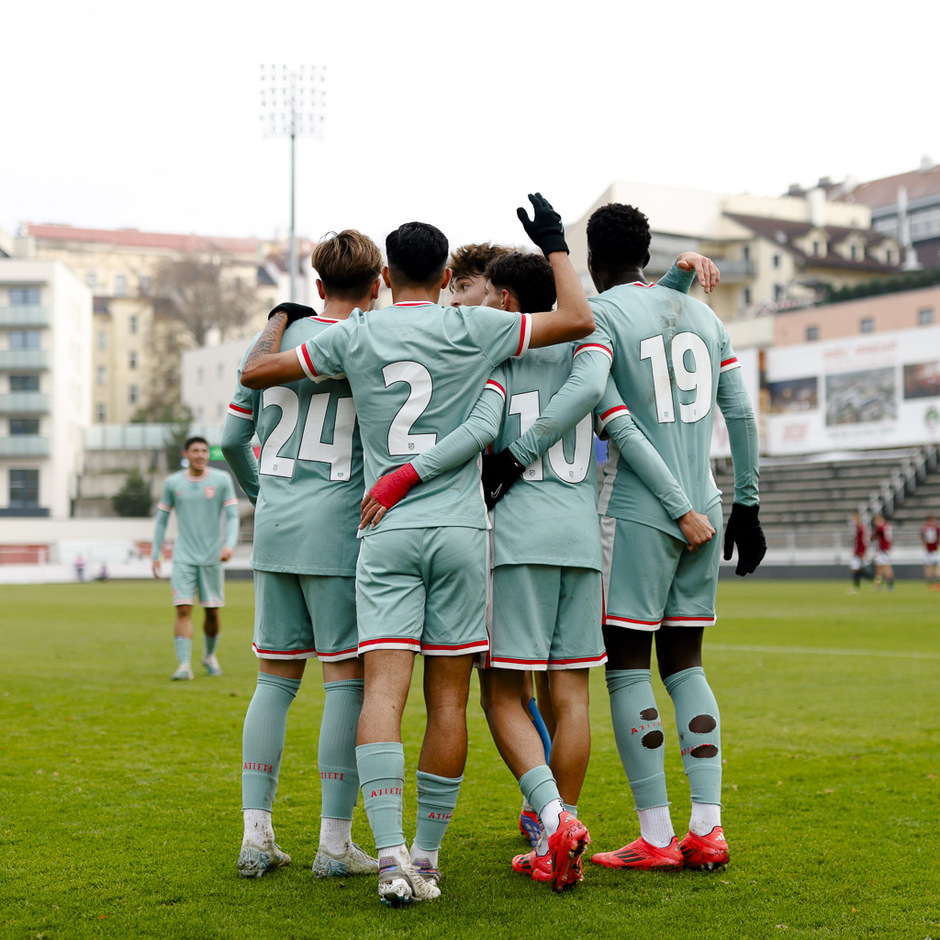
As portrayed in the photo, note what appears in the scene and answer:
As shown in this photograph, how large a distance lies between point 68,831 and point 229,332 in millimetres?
85330

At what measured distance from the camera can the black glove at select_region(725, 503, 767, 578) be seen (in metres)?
4.55

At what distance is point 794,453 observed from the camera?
54562 millimetres

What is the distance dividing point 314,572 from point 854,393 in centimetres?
5227

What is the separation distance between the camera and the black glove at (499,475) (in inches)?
162

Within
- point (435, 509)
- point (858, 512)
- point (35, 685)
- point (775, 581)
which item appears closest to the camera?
point (435, 509)

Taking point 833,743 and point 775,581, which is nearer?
point 833,743

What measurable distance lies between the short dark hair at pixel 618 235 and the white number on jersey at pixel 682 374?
376 millimetres

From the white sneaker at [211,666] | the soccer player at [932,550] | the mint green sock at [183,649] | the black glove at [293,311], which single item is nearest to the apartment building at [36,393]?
the soccer player at [932,550]

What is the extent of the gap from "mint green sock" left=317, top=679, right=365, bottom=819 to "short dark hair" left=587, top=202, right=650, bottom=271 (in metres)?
1.92

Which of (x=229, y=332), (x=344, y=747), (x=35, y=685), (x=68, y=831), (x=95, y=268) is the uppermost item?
(x=95, y=268)

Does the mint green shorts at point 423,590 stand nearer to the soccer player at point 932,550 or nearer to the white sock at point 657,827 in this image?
the white sock at point 657,827

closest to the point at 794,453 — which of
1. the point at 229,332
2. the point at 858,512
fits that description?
the point at 858,512

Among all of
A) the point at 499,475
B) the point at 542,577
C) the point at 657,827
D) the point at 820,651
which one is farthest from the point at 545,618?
the point at 820,651

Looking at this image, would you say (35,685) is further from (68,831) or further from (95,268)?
(95,268)
